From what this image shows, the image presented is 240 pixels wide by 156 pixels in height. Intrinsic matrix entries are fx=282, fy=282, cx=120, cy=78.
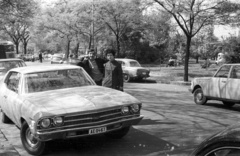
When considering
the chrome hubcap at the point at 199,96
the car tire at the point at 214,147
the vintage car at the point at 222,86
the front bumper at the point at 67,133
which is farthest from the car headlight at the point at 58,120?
the chrome hubcap at the point at 199,96

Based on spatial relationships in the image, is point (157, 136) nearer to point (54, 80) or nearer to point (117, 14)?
point (54, 80)

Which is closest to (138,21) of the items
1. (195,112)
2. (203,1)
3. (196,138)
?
(203,1)

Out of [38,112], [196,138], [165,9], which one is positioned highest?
[165,9]

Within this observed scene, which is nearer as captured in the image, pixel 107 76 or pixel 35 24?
pixel 107 76

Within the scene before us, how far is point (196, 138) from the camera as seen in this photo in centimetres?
578

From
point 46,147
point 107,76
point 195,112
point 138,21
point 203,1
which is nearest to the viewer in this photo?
point 46,147

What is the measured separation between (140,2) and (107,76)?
13.1 m

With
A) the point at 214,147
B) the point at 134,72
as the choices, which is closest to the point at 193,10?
the point at 134,72

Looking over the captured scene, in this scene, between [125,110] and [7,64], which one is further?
[7,64]

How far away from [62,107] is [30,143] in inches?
40.8

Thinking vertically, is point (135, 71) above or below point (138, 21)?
below

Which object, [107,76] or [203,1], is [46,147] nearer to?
[107,76]

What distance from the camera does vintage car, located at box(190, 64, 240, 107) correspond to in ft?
28.8

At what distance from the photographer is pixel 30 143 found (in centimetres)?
495
